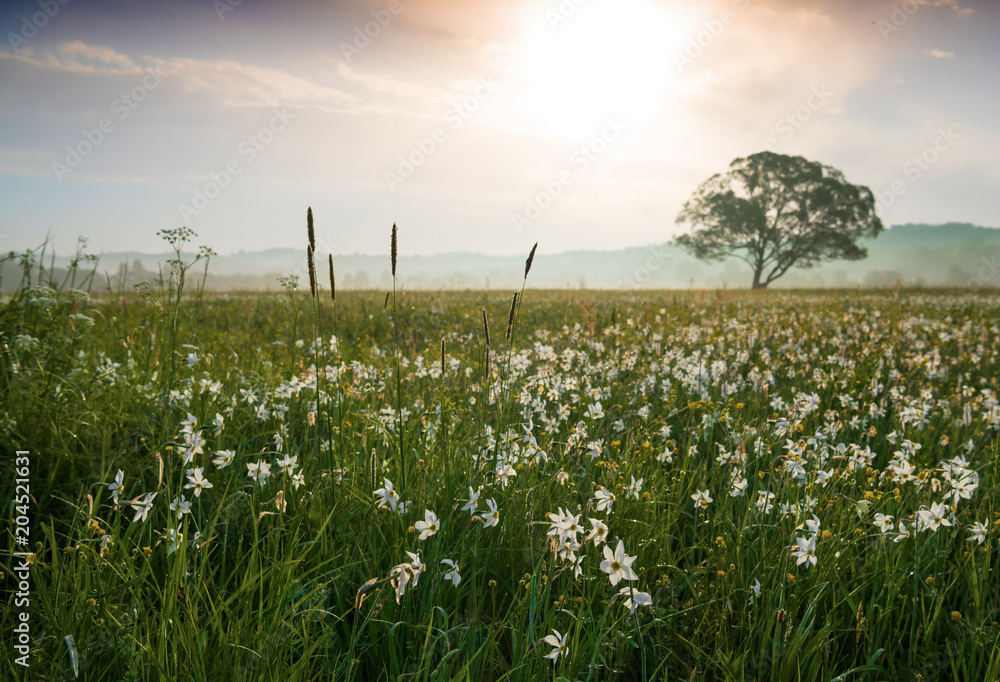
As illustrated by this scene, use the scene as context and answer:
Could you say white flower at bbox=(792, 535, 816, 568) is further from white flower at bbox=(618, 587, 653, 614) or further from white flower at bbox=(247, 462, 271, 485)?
white flower at bbox=(247, 462, 271, 485)

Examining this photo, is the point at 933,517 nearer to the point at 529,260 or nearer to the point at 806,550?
the point at 806,550

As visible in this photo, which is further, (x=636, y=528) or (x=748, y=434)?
(x=748, y=434)

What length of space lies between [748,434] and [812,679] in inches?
78.8

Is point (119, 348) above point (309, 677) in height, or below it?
above

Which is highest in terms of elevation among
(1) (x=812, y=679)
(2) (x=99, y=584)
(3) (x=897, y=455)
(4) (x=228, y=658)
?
(3) (x=897, y=455)

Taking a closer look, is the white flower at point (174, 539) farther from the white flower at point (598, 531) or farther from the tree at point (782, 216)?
the tree at point (782, 216)

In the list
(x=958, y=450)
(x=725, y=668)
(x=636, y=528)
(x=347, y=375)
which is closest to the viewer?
(x=725, y=668)

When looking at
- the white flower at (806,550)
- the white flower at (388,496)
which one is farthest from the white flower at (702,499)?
the white flower at (388,496)

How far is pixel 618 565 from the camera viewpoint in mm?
1794

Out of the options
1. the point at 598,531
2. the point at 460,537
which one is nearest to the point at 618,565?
the point at 598,531

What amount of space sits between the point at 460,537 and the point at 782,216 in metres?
65.1

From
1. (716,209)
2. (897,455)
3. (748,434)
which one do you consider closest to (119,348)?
(748,434)

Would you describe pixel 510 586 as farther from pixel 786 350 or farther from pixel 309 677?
pixel 786 350

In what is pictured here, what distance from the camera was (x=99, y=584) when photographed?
6.23 ft
